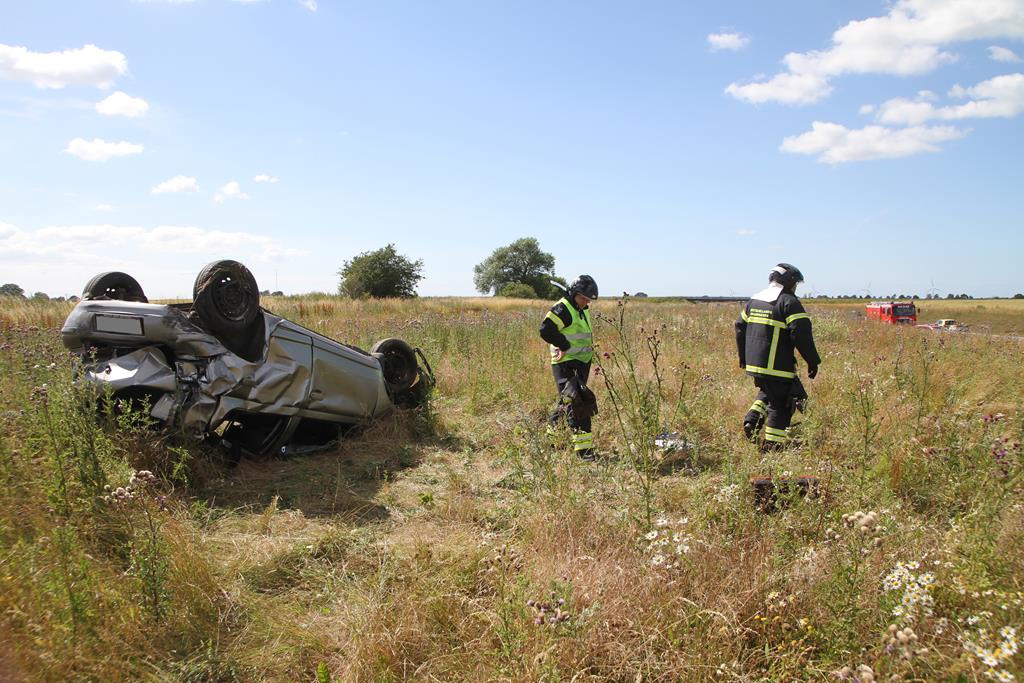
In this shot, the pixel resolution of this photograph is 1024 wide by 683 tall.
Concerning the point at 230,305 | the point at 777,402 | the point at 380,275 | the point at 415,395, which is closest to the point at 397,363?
the point at 415,395

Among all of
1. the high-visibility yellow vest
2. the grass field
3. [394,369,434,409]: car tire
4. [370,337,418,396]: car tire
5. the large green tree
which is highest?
the large green tree

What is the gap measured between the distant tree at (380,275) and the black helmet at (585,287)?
2884 centimetres

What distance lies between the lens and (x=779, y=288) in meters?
5.39

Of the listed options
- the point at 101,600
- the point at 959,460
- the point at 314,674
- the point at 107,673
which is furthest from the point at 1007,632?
the point at 101,600

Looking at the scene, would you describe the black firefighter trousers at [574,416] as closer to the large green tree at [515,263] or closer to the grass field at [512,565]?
the grass field at [512,565]

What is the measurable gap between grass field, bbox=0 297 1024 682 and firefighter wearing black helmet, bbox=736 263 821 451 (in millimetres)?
538

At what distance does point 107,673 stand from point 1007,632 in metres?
3.29

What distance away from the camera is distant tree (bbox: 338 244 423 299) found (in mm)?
34125

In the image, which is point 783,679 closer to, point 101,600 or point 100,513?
point 101,600

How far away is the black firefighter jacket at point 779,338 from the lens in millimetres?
5094

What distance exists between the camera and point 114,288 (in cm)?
525

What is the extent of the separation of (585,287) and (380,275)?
97.9ft

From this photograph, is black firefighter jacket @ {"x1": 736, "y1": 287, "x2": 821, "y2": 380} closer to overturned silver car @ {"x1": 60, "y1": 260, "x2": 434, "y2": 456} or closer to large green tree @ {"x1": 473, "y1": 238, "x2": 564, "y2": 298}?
overturned silver car @ {"x1": 60, "y1": 260, "x2": 434, "y2": 456}

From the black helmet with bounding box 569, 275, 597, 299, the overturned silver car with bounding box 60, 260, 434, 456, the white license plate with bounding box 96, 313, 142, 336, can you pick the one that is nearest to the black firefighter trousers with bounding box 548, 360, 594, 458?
the black helmet with bounding box 569, 275, 597, 299
